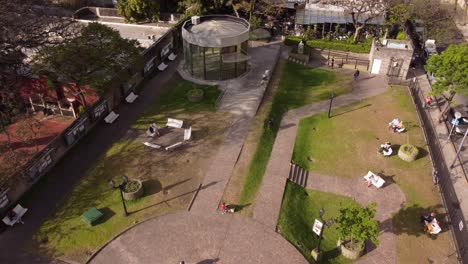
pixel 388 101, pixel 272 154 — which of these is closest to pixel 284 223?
pixel 272 154

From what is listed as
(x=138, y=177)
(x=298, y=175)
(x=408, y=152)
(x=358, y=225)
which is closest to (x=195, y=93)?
(x=138, y=177)

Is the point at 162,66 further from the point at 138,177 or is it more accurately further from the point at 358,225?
the point at 358,225

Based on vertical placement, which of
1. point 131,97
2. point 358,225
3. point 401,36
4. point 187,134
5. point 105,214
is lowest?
point 105,214

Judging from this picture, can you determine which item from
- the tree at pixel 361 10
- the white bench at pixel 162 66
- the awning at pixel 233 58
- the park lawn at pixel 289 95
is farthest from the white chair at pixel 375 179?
the tree at pixel 361 10

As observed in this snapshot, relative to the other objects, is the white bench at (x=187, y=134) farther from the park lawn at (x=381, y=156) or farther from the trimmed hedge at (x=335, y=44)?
the trimmed hedge at (x=335, y=44)

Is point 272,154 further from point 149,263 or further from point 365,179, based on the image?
point 149,263

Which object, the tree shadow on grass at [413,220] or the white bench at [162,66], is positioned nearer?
the tree shadow on grass at [413,220]

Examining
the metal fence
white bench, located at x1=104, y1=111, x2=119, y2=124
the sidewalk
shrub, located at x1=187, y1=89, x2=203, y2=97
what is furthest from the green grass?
white bench, located at x1=104, y1=111, x2=119, y2=124
